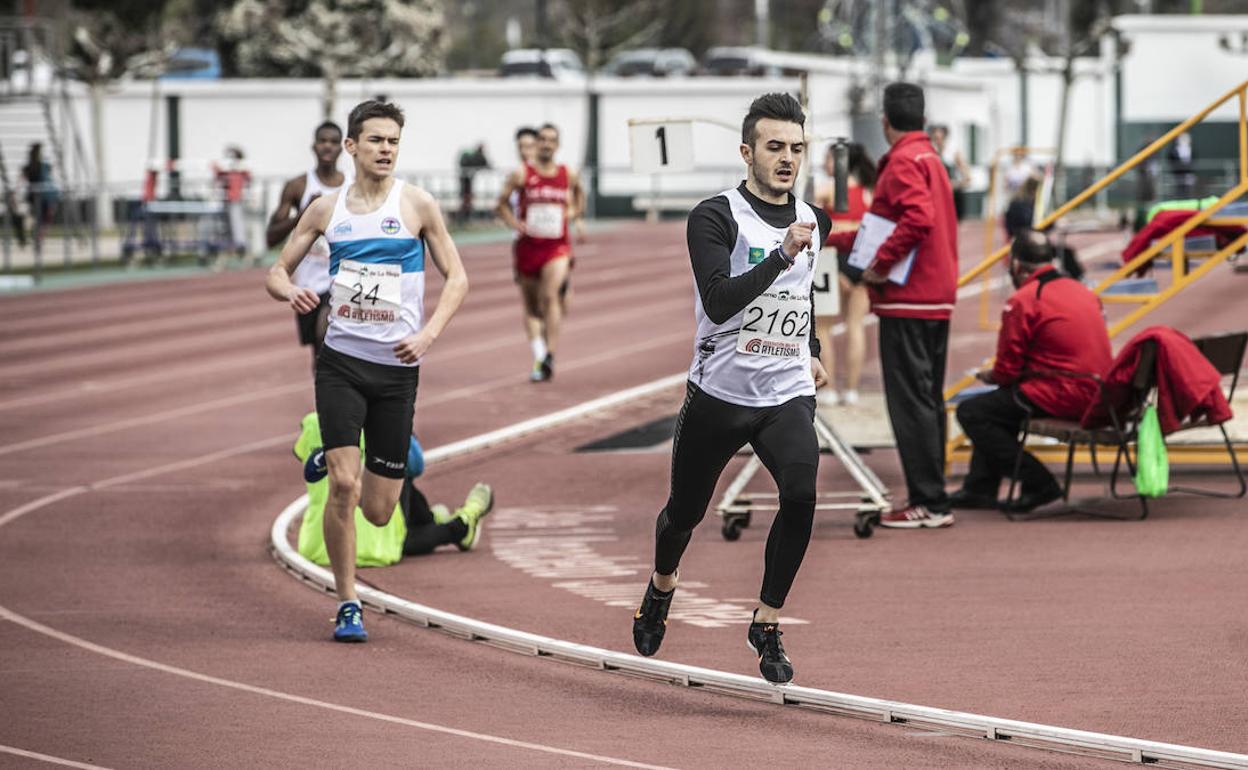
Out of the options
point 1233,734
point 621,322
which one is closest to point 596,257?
point 621,322

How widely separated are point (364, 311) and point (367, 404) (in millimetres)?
371

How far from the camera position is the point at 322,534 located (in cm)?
1029

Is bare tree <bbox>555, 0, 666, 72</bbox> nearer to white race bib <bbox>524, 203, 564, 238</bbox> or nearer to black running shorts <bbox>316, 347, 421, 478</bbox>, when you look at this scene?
white race bib <bbox>524, 203, 564, 238</bbox>

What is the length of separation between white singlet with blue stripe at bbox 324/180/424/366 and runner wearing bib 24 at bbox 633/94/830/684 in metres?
1.59

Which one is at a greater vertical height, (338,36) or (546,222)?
(338,36)

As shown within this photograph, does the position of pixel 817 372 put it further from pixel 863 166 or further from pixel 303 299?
pixel 863 166

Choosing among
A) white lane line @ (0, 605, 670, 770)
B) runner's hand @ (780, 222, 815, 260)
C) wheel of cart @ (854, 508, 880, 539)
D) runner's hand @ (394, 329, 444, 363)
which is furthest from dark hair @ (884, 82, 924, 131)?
white lane line @ (0, 605, 670, 770)

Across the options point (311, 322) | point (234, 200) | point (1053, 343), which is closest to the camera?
point (1053, 343)

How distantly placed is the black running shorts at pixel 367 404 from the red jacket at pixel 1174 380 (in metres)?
4.18

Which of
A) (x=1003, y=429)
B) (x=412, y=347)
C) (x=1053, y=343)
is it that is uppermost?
(x=412, y=347)

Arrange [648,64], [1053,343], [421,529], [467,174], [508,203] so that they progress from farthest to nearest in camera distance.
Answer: [648,64] → [467,174] → [508,203] → [1053,343] → [421,529]

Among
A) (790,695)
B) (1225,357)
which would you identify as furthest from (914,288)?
(790,695)

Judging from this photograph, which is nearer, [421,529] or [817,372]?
[817,372]

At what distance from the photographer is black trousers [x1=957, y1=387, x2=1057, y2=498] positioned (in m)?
11.6
